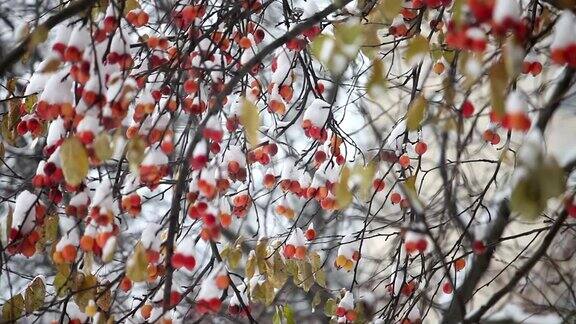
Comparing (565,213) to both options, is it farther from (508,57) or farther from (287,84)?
(287,84)

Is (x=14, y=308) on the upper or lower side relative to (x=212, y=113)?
lower

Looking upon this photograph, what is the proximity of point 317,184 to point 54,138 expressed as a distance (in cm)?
84

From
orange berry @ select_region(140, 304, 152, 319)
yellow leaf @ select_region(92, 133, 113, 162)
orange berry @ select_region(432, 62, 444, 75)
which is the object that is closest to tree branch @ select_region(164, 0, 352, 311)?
yellow leaf @ select_region(92, 133, 113, 162)

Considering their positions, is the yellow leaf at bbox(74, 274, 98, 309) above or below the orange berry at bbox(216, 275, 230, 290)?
above

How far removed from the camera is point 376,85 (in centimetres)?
128

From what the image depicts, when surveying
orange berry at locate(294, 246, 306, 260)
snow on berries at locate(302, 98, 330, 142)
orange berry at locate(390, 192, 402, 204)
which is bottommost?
orange berry at locate(294, 246, 306, 260)

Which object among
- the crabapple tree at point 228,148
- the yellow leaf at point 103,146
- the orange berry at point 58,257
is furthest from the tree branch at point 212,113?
the orange berry at point 58,257

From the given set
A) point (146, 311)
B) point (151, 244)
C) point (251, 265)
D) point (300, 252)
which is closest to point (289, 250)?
point (300, 252)

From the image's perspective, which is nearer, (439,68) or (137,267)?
(137,267)

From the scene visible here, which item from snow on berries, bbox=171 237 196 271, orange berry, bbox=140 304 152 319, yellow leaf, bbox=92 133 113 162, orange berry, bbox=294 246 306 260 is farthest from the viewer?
orange berry, bbox=294 246 306 260

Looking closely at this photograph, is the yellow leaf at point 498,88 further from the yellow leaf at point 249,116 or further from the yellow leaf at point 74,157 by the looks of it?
the yellow leaf at point 74,157

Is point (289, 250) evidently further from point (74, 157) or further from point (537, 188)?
point (537, 188)

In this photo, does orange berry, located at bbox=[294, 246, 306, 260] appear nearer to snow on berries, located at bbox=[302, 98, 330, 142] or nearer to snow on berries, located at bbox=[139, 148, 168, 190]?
snow on berries, located at bbox=[302, 98, 330, 142]

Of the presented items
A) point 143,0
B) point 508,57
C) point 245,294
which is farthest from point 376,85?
point 143,0
